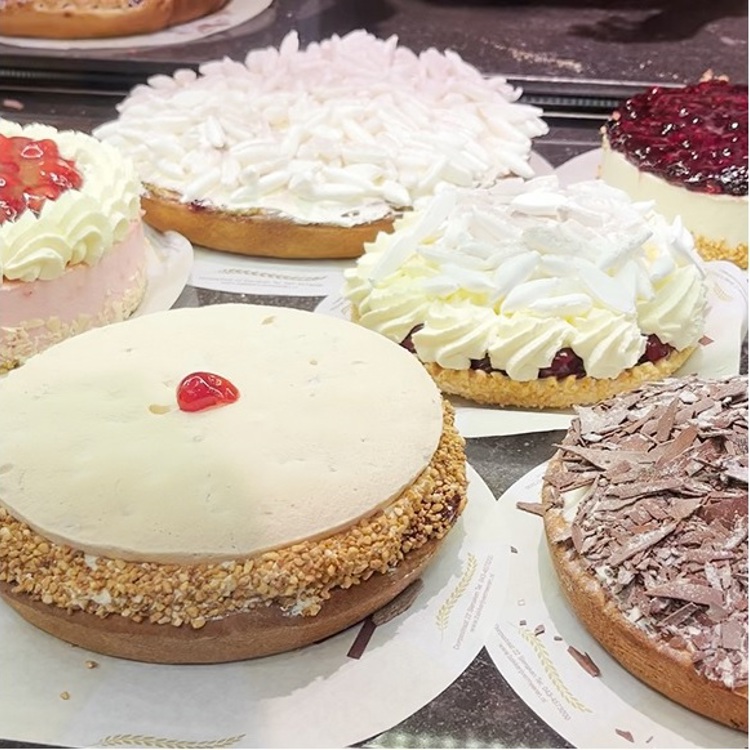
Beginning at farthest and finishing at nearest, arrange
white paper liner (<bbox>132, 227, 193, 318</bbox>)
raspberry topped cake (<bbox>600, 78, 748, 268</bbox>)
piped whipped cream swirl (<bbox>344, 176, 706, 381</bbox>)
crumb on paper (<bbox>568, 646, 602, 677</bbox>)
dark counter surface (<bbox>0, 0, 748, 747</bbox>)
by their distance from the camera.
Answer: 1. dark counter surface (<bbox>0, 0, 748, 747</bbox>)
2. raspberry topped cake (<bbox>600, 78, 748, 268</bbox>)
3. white paper liner (<bbox>132, 227, 193, 318</bbox>)
4. piped whipped cream swirl (<bbox>344, 176, 706, 381</bbox>)
5. crumb on paper (<bbox>568, 646, 602, 677</bbox>)

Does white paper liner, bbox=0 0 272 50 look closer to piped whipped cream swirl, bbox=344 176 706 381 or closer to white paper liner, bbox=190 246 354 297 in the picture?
white paper liner, bbox=190 246 354 297

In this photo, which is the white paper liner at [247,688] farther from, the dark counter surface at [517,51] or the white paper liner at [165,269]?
the dark counter surface at [517,51]

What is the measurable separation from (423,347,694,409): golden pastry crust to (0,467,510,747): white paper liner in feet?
1.88

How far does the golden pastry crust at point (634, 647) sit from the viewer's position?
157 cm

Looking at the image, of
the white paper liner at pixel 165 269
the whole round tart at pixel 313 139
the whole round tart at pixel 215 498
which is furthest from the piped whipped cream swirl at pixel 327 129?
the whole round tart at pixel 215 498

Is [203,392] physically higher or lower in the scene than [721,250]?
higher

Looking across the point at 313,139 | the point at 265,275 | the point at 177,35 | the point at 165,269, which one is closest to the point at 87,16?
the point at 177,35

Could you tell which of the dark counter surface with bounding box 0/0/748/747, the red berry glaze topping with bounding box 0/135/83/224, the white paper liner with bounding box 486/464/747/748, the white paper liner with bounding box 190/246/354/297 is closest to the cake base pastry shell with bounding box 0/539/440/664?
the white paper liner with bounding box 486/464/747/748

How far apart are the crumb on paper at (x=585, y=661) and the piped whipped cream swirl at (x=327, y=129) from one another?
4.58 feet

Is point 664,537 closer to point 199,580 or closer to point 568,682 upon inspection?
point 568,682

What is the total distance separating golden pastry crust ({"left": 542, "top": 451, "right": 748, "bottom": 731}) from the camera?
1567 millimetres

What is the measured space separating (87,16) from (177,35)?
11.1 inches

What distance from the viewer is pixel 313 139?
2.99 metres

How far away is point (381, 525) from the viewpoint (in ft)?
5.70
